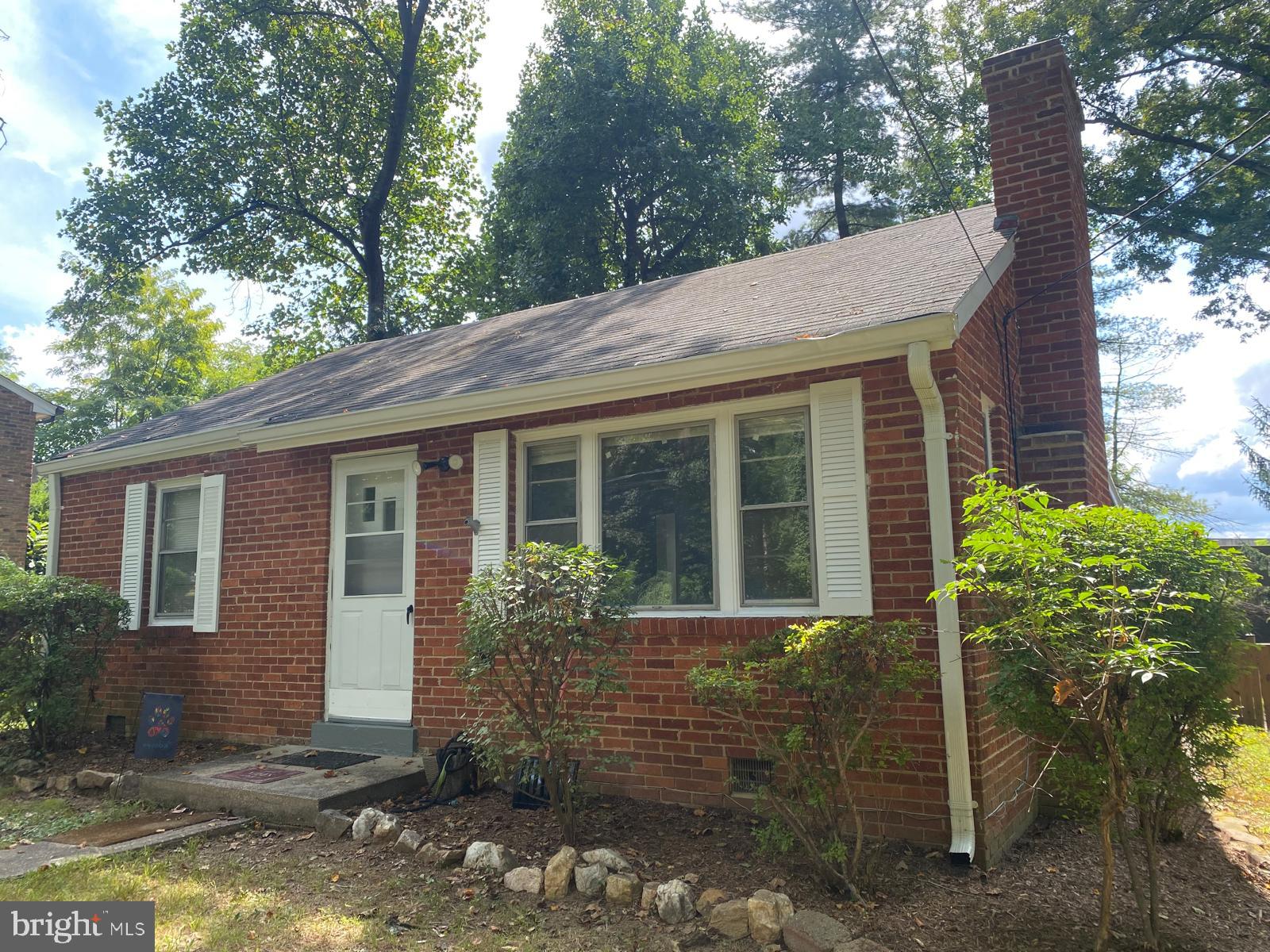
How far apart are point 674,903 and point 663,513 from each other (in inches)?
98.8

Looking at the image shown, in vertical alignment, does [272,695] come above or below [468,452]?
below

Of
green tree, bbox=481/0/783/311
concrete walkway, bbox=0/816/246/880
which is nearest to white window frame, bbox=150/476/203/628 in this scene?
concrete walkway, bbox=0/816/246/880

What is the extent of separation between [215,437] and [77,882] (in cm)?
430

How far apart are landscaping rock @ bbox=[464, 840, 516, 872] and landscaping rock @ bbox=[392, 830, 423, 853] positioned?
336 mm

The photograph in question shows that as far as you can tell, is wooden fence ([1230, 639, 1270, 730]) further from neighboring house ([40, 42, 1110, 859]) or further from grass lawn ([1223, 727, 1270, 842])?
neighboring house ([40, 42, 1110, 859])

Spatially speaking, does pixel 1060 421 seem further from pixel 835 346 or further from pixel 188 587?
pixel 188 587

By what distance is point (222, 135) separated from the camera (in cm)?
1886

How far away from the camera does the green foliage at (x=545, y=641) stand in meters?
4.57

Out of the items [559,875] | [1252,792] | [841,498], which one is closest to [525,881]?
[559,875]

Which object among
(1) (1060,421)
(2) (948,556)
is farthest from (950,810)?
(1) (1060,421)

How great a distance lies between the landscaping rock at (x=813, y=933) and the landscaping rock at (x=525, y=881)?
4.05 ft

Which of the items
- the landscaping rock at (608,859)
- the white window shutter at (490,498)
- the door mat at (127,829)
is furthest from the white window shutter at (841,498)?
the door mat at (127,829)

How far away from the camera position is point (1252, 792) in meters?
6.63

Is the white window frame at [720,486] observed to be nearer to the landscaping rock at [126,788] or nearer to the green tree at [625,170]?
the landscaping rock at [126,788]
